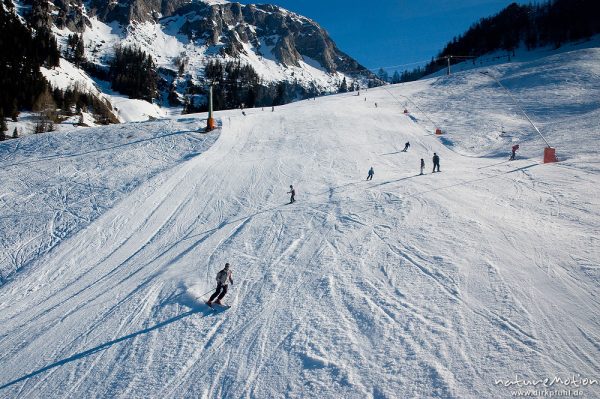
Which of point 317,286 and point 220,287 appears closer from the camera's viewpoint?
point 220,287

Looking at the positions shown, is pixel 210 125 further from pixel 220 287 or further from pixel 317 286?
pixel 317 286

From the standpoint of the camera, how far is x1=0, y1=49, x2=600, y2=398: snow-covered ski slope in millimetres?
6867

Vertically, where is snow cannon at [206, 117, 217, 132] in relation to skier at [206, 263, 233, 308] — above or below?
above

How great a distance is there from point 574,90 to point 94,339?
172 ft

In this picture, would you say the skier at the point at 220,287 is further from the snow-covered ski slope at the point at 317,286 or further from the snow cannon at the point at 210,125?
the snow cannon at the point at 210,125

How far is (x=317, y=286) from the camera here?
32.6 feet

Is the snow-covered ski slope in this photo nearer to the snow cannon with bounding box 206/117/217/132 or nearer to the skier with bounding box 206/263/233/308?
the skier with bounding box 206/263/233/308

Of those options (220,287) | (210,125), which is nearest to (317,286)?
(220,287)

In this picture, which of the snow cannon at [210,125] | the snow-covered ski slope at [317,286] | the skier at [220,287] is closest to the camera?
the snow-covered ski slope at [317,286]

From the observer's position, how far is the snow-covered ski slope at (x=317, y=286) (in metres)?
6.87

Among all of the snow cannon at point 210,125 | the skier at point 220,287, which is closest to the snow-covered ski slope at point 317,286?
the skier at point 220,287

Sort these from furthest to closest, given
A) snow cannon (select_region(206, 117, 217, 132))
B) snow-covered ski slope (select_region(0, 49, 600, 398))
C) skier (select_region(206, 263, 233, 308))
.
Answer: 1. snow cannon (select_region(206, 117, 217, 132))
2. skier (select_region(206, 263, 233, 308))
3. snow-covered ski slope (select_region(0, 49, 600, 398))

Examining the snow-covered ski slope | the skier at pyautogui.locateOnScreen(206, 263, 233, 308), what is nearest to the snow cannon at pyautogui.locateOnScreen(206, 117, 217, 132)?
the snow-covered ski slope

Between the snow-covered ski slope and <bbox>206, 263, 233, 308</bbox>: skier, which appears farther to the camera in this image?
<bbox>206, 263, 233, 308</bbox>: skier
